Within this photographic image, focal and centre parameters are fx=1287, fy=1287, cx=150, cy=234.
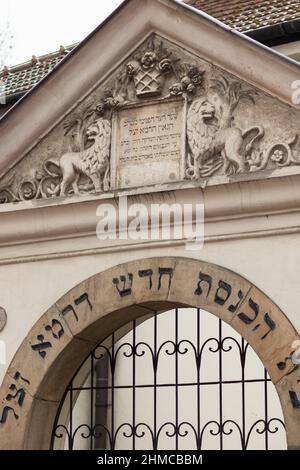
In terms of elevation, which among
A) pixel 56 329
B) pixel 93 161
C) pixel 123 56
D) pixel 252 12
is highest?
pixel 252 12

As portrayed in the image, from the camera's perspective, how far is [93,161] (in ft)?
35.9

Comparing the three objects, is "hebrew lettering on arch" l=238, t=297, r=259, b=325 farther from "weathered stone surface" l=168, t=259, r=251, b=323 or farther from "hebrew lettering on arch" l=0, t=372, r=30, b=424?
"hebrew lettering on arch" l=0, t=372, r=30, b=424

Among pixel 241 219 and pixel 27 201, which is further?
pixel 27 201

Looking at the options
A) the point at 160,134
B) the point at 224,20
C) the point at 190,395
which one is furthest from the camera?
the point at 190,395

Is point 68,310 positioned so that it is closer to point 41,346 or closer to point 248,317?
point 41,346

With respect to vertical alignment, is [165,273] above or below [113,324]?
above

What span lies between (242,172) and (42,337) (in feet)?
7.51

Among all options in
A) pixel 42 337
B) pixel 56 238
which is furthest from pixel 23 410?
pixel 56 238

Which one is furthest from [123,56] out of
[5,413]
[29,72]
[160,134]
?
[29,72]

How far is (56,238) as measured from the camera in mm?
11047

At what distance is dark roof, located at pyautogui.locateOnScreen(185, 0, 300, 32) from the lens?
12.8 metres

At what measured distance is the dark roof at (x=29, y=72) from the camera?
14.1m

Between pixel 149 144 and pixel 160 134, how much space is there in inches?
5.0
